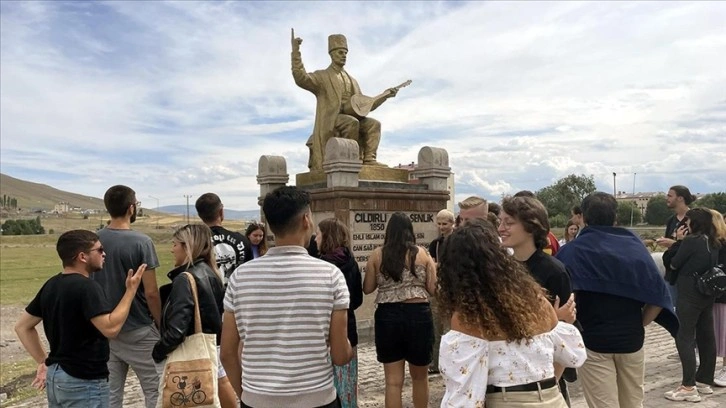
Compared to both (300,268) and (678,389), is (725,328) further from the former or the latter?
(300,268)

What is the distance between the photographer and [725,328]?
19.7 feet

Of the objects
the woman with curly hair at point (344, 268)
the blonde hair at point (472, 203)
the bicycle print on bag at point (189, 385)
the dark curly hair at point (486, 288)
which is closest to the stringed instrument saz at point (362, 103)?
the blonde hair at point (472, 203)

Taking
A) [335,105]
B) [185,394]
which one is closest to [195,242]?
[185,394]

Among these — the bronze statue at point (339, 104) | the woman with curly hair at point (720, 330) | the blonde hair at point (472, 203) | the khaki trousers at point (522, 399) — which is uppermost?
the bronze statue at point (339, 104)

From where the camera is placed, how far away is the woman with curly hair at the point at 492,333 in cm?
222

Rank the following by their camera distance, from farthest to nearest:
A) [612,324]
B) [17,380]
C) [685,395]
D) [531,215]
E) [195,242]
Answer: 1. [17,380]
2. [685,395]
3. [195,242]
4. [612,324]
5. [531,215]

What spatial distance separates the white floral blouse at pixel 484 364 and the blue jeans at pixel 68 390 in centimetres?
224

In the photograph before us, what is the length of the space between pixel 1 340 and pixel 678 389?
1167 centimetres

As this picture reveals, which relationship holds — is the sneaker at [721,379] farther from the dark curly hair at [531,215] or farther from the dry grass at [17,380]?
the dry grass at [17,380]

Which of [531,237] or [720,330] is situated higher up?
[531,237]

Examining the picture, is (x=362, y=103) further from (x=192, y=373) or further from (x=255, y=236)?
(x=192, y=373)

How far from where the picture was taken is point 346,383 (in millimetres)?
4402

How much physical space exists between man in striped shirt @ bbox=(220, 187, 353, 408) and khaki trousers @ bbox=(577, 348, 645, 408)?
5.70 ft

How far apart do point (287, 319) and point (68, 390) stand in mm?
1666
